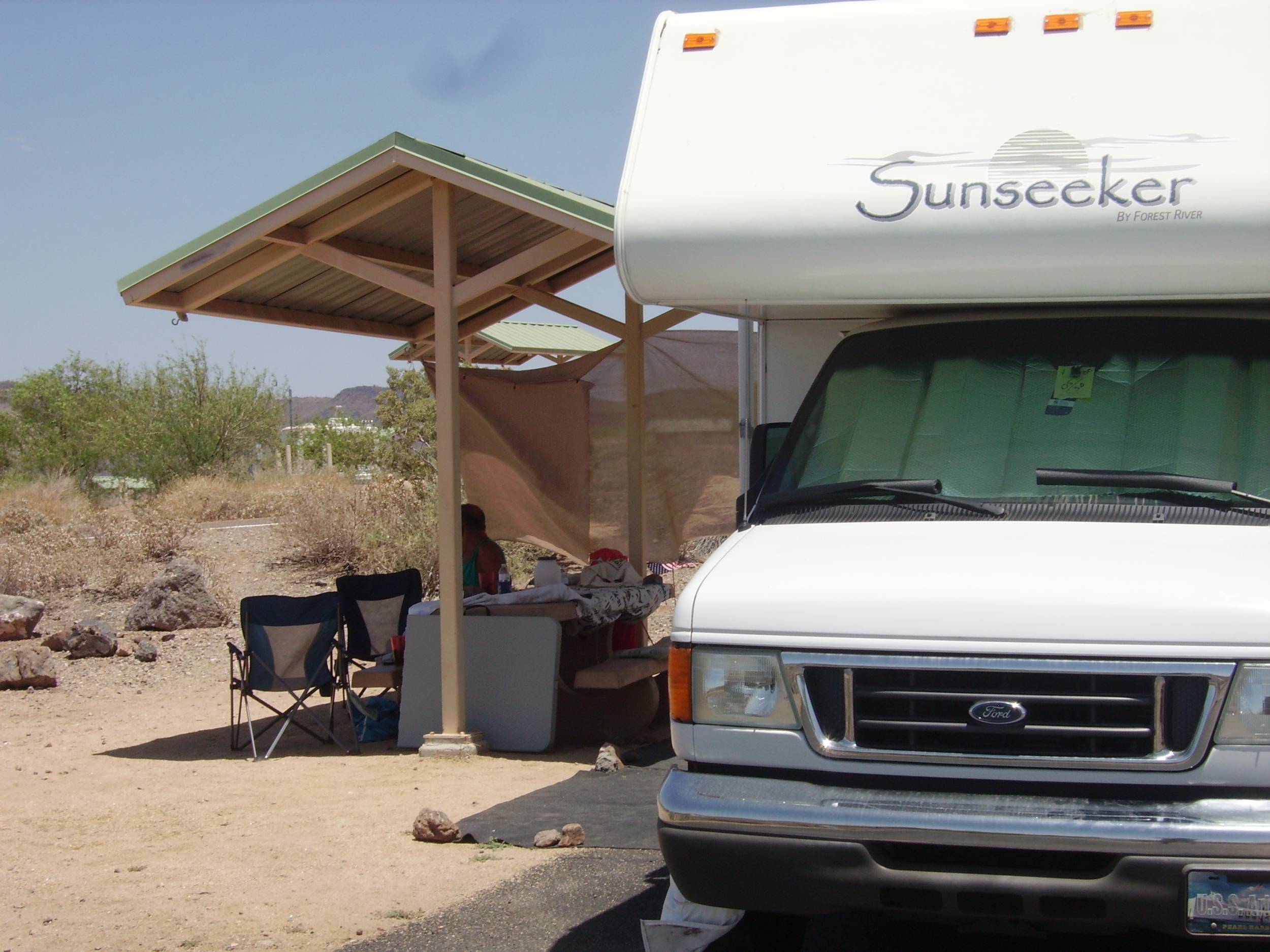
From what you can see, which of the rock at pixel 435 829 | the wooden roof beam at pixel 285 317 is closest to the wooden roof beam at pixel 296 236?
the wooden roof beam at pixel 285 317

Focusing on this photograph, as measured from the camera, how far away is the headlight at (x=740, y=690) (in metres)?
3.55

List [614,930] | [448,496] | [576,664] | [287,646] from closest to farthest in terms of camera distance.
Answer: [614,930], [448,496], [287,646], [576,664]

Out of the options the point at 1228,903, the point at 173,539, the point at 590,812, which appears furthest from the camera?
the point at 173,539

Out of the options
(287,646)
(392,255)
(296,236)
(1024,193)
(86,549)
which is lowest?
(287,646)

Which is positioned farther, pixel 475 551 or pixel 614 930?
pixel 475 551

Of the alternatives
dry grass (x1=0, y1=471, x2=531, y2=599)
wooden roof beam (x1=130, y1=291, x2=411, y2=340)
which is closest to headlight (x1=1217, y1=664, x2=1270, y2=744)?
wooden roof beam (x1=130, y1=291, x2=411, y2=340)

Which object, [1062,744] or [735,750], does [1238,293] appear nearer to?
[1062,744]

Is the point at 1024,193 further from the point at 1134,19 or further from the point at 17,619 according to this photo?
the point at 17,619

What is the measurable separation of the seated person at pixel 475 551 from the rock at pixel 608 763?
7.05 ft

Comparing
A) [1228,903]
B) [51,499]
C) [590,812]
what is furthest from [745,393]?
[51,499]

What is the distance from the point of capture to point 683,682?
3.66 metres

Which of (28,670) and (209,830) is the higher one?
(28,670)

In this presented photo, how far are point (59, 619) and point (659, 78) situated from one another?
11.4 m

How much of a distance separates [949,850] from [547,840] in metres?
2.95
